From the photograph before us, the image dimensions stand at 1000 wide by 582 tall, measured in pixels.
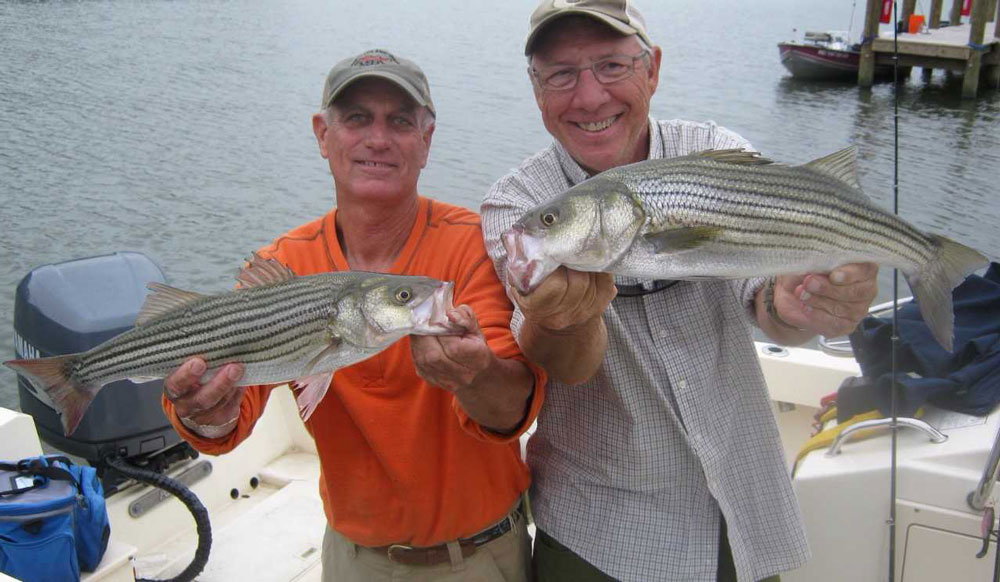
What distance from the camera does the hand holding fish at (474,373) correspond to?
2.42 metres

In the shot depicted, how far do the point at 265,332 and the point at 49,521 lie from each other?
1747mm

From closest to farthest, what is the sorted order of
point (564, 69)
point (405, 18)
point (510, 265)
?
point (510, 265), point (564, 69), point (405, 18)

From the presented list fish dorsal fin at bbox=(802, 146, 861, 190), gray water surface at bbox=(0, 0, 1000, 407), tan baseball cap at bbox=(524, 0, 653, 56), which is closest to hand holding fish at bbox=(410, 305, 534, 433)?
tan baseball cap at bbox=(524, 0, 653, 56)

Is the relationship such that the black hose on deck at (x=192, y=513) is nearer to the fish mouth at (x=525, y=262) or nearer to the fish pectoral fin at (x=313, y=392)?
the fish pectoral fin at (x=313, y=392)

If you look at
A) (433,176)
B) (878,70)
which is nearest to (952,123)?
(878,70)

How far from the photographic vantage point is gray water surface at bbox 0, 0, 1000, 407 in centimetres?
1496

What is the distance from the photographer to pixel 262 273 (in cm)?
288

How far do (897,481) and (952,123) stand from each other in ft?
86.4

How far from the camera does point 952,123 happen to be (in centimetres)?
2589

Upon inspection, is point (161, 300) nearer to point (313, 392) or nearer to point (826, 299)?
point (313, 392)

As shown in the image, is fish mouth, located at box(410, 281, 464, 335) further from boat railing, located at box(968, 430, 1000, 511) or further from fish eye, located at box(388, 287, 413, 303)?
boat railing, located at box(968, 430, 1000, 511)

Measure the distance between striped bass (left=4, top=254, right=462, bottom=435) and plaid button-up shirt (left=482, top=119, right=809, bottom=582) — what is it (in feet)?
1.54

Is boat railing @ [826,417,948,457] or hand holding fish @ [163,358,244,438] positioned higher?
hand holding fish @ [163,358,244,438]

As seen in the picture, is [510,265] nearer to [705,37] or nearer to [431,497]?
[431,497]
